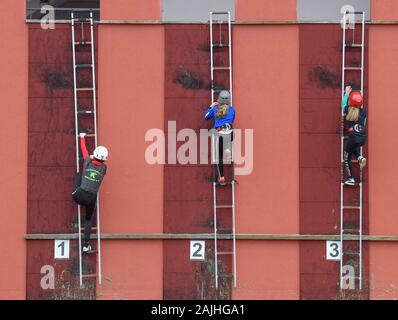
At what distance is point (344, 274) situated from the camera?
81.7 ft

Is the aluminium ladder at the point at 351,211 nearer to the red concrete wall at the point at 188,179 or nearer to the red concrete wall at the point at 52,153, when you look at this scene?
the red concrete wall at the point at 188,179

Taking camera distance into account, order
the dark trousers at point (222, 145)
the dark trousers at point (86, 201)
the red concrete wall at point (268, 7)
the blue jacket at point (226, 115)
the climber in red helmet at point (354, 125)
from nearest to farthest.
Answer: the dark trousers at point (86, 201), the climber in red helmet at point (354, 125), the blue jacket at point (226, 115), the dark trousers at point (222, 145), the red concrete wall at point (268, 7)

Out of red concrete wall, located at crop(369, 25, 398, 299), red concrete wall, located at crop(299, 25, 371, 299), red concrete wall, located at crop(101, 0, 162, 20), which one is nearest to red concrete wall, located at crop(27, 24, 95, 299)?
red concrete wall, located at crop(101, 0, 162, 20)

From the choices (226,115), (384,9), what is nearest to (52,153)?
(226,115)

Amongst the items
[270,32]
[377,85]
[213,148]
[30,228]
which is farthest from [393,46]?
[30,228]

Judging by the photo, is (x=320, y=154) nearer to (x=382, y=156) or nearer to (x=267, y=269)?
(x=382, y=156)

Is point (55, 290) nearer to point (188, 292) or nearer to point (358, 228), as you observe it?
point (188, 292)

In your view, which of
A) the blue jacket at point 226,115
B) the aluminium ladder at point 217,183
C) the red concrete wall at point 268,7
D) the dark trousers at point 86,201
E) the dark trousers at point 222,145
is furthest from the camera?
the red concrete wall at point 268,7

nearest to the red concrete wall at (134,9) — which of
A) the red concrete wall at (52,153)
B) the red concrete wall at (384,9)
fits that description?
the red concrete wall at (52,153)

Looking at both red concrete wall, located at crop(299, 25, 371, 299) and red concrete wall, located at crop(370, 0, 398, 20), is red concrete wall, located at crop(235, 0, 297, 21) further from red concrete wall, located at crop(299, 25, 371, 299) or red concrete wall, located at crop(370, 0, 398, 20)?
red concrete wall, located at crop(370, 0, 398, 20)

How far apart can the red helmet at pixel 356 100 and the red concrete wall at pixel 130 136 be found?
3556 mm

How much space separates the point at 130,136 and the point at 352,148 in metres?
4.15

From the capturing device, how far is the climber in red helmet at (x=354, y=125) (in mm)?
24438
